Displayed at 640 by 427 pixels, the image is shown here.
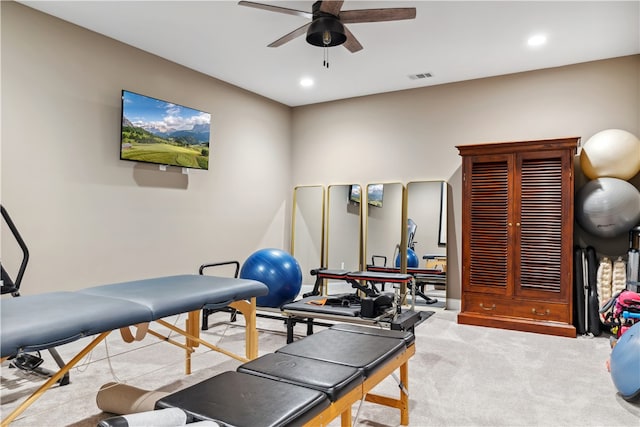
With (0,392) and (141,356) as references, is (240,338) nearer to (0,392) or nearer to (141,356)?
(141,356)

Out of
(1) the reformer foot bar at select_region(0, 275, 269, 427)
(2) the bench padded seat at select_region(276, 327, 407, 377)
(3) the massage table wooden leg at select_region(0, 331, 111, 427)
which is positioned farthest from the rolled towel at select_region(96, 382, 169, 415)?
(2) the bench padded seat at select_region(276, 327, 407, 377)

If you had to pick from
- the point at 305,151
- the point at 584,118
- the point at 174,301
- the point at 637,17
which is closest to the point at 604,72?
the point at 584,118

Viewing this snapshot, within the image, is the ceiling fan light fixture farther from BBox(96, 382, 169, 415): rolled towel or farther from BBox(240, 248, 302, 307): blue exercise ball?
BBox(96, 382, 169, 415): rolled towel

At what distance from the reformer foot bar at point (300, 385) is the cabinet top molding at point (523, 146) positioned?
296 centimetres

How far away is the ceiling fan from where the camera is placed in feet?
9.46

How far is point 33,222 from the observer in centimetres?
353

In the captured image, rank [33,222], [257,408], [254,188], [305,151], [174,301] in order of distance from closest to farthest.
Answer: [257,408], [174,301], [33,222], [254,188], [305,151]

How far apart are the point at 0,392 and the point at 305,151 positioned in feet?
15.5

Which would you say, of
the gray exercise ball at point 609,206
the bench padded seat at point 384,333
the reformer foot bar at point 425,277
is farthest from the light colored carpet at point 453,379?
the reformer foot bar at point 425,277

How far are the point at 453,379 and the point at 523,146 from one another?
8.42 ft

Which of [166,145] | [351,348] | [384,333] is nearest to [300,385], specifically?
[351,348]

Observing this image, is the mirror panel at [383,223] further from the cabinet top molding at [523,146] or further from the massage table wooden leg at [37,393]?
the massage table wooden leg at [37,393]

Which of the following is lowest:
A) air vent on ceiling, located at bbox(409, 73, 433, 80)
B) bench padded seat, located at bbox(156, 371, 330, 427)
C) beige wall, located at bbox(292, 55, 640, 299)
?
bench padded seat, located at bbox(156, 371, 330, 427)

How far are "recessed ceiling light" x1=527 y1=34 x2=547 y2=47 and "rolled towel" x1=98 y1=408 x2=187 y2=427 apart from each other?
13.9 feet
